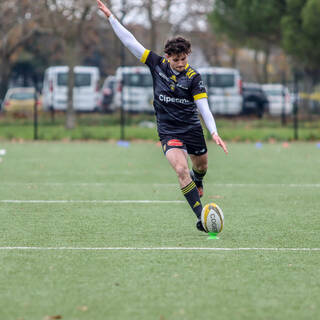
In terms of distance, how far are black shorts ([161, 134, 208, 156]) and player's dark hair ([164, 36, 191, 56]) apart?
3.14 ft

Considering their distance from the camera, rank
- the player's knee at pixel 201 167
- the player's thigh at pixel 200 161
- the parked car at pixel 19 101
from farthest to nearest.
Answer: the parked car at pixel 19 101
the player's knee at pixel 201 167
the player's thigh at pixel 200 161

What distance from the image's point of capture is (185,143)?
8.37 metres

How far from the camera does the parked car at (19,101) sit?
96.9 feet

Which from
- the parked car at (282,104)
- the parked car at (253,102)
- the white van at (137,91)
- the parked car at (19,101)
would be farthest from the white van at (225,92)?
the parked car at (19,101)

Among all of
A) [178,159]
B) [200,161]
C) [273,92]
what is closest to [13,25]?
[273,92]

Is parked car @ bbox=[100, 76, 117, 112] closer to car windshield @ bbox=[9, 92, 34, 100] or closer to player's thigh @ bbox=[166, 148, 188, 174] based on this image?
car windshield @ bbox=[9, 92, 34, 100]

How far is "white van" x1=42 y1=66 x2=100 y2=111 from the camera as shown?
29.9 meters

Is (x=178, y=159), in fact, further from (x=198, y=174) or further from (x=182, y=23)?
(x=182, y=23)

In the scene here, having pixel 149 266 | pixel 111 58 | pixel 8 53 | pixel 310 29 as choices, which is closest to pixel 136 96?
pixel 310 29

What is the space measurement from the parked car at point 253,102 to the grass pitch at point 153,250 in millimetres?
15515

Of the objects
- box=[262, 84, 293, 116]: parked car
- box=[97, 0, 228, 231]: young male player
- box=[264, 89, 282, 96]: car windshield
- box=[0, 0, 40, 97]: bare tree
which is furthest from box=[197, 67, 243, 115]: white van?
box=[97, 0, 228, 231]: young male player

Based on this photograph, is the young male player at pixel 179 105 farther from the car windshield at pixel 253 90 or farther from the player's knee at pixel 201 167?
the car windshield at pixel 253 90

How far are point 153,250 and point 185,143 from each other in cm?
168

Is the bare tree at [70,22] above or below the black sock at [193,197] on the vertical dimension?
above
